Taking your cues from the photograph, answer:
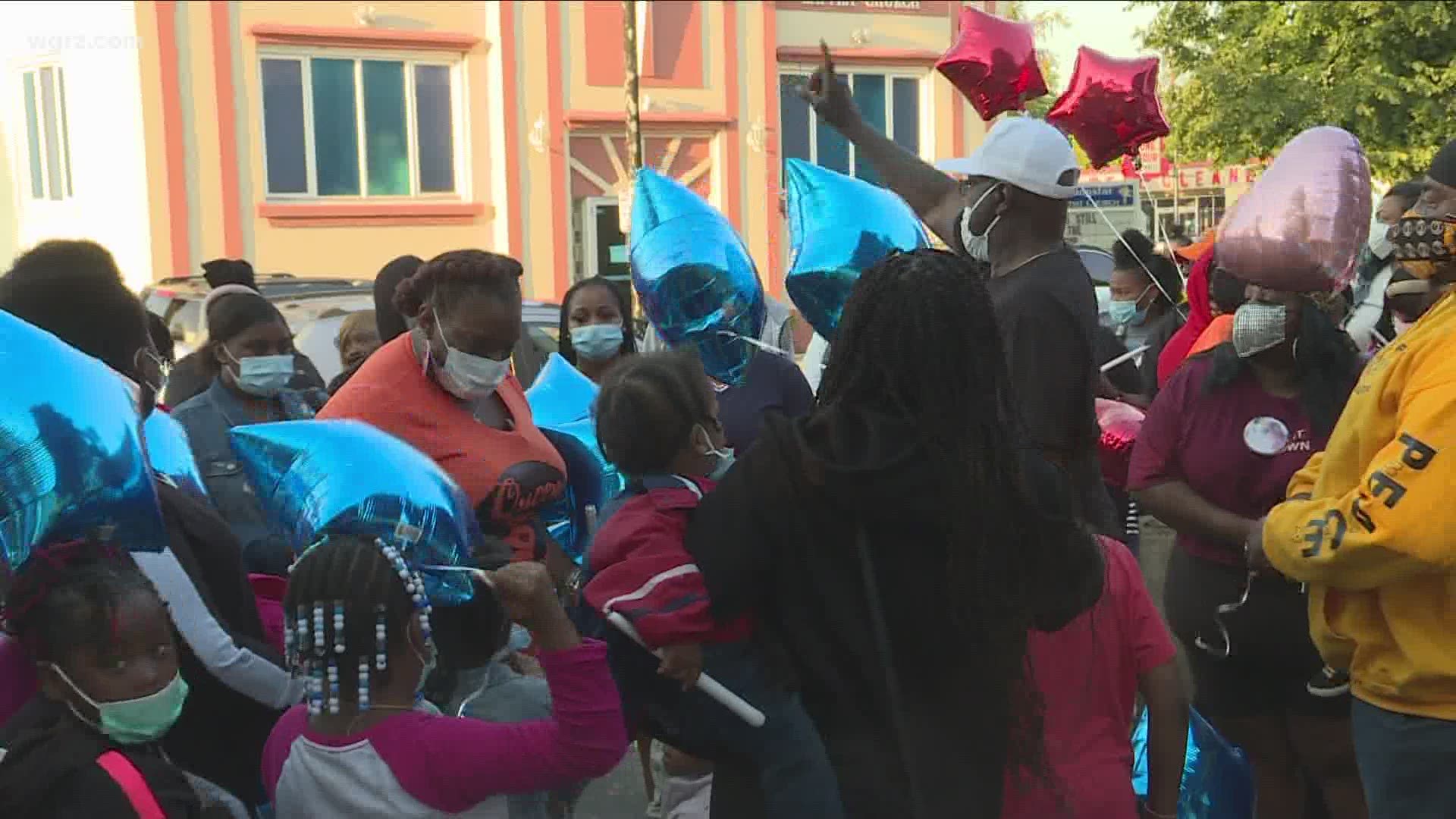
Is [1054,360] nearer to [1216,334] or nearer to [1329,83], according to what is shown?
[1216,334]

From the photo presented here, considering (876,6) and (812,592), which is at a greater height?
(876,6)

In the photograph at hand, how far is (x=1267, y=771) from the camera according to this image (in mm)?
3477

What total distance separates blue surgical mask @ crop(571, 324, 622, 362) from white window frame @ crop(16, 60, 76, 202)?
50.3ft

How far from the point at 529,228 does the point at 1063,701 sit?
17.2 m

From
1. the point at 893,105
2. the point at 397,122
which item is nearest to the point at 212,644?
the point at 397,122

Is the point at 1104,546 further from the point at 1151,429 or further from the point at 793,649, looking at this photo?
the point at 1151,429

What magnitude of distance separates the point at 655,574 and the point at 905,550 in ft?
1.23

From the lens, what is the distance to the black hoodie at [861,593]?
2.00 metres

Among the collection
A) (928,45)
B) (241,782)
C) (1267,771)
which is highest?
(928,45)

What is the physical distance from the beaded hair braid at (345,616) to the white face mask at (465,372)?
2.88 ft

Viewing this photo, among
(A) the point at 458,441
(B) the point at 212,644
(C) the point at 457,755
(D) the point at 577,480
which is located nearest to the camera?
(C) the point at 457,755

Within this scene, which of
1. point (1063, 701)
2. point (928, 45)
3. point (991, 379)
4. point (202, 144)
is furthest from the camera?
point (928, 45)

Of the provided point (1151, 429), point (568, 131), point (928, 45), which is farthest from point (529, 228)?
point (1151, 429)

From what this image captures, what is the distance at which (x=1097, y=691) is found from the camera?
236cm
